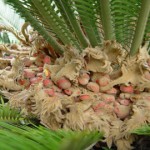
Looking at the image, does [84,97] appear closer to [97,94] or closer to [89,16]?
[97,94]

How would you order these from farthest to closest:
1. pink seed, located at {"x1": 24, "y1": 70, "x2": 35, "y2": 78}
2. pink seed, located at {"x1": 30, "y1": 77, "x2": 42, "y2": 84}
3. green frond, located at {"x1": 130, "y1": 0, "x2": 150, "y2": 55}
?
pink seed, located at {"x1": 24, "y1": 70, "x2": 35, "y2": 78}
pink seed, located at {"x1": 30, "y1": 77, "x2": 42, "y2": 84}
green frond, located at {"x1": 130, "y1": 0, "x2": 150, "y2": 55}

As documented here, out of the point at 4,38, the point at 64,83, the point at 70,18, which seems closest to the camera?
the point at 64,83

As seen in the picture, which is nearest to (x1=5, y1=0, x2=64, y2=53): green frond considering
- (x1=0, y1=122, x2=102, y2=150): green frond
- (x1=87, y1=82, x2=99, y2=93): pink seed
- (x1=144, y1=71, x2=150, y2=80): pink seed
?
(x1=87, y1=82, x2=99, y2=93): pink seed

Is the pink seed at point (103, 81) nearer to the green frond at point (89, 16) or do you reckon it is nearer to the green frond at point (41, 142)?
the green frond at point (89, 16)

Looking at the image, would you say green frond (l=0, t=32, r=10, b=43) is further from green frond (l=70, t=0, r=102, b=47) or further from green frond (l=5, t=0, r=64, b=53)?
green frond (l=70, t=0, r=102, b=47)

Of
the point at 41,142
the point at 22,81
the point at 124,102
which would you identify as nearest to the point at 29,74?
the point at 22,81

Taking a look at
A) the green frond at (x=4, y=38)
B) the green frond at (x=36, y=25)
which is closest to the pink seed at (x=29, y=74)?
the green frond at (x=36, y=25)

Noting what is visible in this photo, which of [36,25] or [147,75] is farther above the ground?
[36,25]

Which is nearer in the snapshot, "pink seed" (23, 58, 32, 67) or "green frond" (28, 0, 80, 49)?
"green frond" (28, 0, 80, 49)
